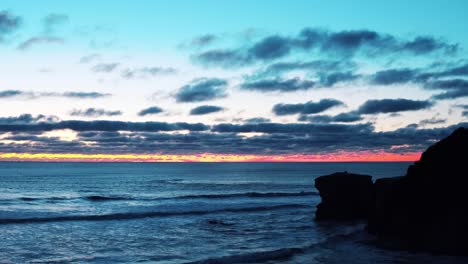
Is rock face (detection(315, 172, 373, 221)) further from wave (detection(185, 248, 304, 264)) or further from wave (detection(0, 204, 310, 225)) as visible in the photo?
wave (detection(185, 248, 304, 264))

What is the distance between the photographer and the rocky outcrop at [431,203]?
22922 mm

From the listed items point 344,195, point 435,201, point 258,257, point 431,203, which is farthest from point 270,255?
point 344,195

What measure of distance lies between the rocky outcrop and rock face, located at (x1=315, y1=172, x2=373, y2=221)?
9.54 m

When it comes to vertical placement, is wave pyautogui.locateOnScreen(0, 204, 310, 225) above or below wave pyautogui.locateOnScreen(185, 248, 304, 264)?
below

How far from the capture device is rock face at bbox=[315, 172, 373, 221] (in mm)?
38219

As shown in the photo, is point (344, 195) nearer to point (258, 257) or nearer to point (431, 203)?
point (431, 203)

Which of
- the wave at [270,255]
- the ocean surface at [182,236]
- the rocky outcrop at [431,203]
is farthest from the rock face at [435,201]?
the wave at [270,255]

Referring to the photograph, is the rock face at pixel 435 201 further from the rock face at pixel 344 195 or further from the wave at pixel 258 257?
the rock face at pixel 344 195

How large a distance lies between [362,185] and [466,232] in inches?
621

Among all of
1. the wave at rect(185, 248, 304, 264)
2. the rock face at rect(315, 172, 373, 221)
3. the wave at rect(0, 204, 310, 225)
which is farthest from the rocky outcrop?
the wave at rect(0, 204, 310, 225)

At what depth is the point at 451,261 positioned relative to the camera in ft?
68.6

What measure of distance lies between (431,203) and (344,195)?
48.0 feet

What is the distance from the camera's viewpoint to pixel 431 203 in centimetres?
2419

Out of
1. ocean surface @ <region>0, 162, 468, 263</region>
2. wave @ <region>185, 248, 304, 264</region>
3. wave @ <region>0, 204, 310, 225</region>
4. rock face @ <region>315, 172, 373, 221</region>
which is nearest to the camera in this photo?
wave @ <region>185, 248, 304, 264</region>
